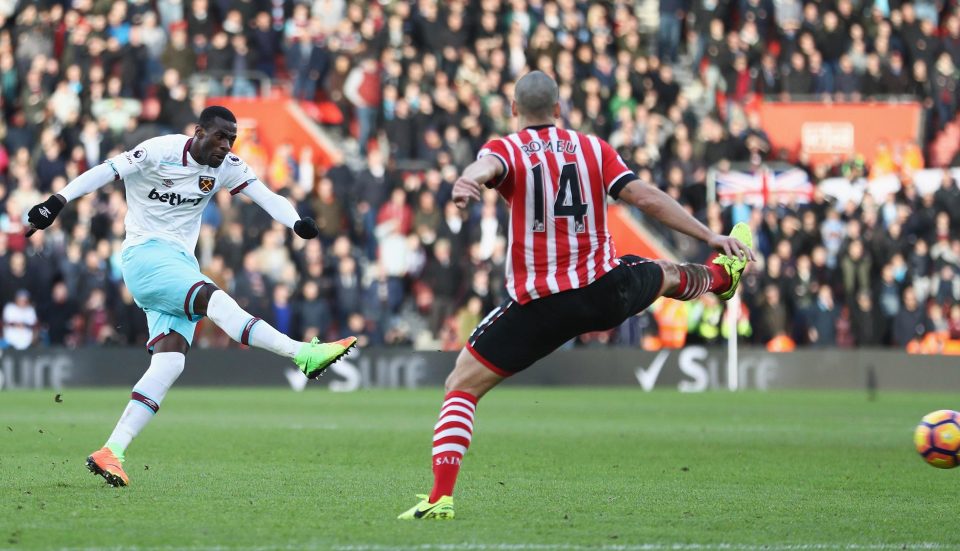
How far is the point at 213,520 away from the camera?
8.47 meters

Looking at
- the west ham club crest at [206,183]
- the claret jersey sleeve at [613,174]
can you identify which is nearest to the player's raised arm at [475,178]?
the claret jersey sleeve at [613,174]

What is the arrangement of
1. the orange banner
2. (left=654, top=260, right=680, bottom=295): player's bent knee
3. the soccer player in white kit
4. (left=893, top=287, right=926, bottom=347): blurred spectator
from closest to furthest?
(left=654, top=260, right=680, bottom=295): player's bent knee < the soccer player in white kit < (left=893, top=287, right=926, bottom=347): blurred spectator < the orange banner

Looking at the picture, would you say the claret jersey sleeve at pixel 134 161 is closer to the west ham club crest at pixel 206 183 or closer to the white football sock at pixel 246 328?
the west ham club crest at pixel 206 183

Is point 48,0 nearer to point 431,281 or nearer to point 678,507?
point 431,281

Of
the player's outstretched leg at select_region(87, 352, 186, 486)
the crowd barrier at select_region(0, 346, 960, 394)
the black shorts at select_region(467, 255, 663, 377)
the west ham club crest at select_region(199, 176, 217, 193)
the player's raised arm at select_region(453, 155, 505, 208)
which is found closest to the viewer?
the player's raised arm at select_region(453, 155, 505, 208)

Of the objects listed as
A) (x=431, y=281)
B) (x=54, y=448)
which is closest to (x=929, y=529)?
(x=54, y=448)

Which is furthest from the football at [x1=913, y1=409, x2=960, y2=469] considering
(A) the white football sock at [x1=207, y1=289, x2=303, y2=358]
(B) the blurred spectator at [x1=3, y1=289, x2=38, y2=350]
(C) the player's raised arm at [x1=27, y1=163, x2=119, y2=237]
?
(B) the blurred spectator at [x1=3, y1=289, x2=38, y2=350]

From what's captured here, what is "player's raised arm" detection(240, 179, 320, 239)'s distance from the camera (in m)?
10.6

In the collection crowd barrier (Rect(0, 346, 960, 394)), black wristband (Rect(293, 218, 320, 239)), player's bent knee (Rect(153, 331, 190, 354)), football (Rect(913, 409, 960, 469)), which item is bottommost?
crowd barrier (Rect(0, 346, 960, 394))

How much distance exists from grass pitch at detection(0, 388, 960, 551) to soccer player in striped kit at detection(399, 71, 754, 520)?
60cm

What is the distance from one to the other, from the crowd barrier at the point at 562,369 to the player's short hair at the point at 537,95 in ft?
52.7

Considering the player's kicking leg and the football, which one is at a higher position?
the player's kicking leg

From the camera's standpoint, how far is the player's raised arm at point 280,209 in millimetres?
10617

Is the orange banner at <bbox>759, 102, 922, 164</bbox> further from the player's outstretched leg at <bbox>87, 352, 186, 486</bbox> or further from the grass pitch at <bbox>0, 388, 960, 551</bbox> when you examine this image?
the player's outstretched leg at <bbox>87, 352, 186, 486</bbox>
